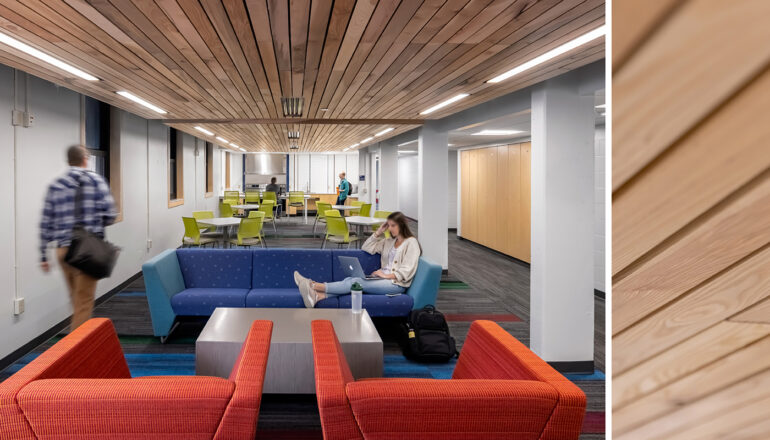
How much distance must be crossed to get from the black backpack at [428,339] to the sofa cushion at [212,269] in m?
1.79

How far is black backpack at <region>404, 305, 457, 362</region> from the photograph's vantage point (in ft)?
12.2

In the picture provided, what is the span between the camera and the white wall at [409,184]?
16547 mm

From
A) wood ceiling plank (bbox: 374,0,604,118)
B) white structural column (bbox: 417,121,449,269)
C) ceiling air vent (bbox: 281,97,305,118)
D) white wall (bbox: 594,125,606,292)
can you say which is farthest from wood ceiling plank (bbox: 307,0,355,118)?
white wall (bbox: 594,125,606,292)

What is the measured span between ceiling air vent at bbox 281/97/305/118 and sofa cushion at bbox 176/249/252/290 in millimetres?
1636

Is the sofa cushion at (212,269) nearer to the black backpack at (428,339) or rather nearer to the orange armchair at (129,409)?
the black backpack at (428,339)

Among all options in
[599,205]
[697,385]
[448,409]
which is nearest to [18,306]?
[448,409]

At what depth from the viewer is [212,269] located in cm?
465

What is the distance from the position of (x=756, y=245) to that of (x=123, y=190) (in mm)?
6747

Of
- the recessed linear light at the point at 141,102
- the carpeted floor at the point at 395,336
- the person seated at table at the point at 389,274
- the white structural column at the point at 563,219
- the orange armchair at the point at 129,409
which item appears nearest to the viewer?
the orange armchair at the point at 129,409

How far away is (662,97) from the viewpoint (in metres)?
0.84

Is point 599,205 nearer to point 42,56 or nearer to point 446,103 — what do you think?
point 446,103

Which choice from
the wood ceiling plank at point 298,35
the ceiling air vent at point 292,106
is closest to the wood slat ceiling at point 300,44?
the wood ceiling plank at point 298,35

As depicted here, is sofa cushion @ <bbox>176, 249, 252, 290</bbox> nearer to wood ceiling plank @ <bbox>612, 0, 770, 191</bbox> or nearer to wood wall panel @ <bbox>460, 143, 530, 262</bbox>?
wood ceiling plank @ <bbox>612, 0, 770, 191</bbox>

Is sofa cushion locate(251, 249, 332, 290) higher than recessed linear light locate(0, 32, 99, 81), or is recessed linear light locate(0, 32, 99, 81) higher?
recessed linear light locate(0, 32, 99, 81)
